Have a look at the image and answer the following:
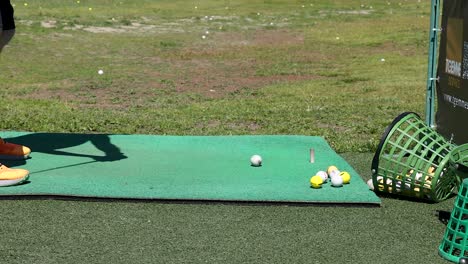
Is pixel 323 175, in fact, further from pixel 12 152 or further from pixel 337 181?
pixel 12 152

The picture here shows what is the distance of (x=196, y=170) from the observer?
6.40m

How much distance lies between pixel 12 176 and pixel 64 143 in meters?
1.60

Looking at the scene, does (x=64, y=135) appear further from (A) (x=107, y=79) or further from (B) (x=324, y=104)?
(A) (x=107, y=79)

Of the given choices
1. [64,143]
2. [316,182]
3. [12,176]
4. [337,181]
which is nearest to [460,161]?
[337,181]

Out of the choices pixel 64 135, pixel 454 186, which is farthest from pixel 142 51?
pixel 454 186

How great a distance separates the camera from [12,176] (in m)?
5.82

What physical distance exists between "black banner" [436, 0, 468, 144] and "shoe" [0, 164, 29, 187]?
11.6 ft

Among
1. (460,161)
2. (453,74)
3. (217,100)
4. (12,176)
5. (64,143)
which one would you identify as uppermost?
(453,74)

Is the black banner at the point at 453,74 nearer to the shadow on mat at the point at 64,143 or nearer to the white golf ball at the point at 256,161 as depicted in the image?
the white golf ball at the point at 256,161

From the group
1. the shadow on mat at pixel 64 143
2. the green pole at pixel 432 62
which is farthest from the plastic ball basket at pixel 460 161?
the shadow on mat at pixel 64 143

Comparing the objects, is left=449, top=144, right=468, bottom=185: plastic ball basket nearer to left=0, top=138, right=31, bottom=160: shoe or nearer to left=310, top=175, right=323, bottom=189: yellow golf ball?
left=310, top=175, right=323, bottom=189: yellow golf ball

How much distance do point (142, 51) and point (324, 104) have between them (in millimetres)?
7054

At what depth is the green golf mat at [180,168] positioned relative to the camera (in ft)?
18.6

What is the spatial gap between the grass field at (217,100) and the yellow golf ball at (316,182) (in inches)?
16.0
